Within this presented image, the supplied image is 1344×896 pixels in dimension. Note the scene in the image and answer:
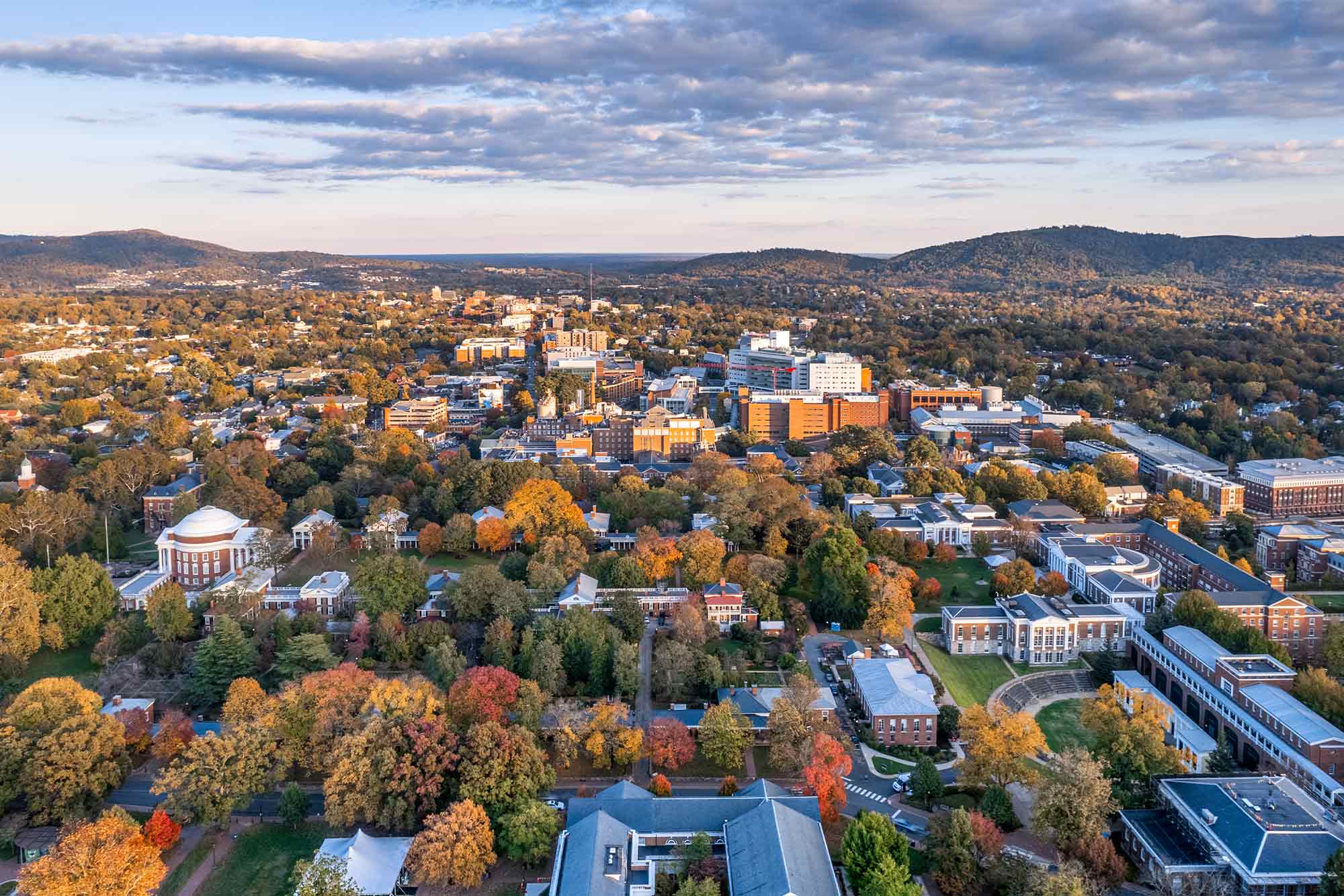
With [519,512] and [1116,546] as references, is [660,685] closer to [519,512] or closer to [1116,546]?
[519,512]

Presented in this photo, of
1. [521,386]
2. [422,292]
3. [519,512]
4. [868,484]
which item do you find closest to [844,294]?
[422,292]

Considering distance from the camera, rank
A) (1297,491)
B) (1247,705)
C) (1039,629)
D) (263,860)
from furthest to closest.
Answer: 1. (1297,491)
2. (1039,629)
3. (1247,705)
4. (263,860)

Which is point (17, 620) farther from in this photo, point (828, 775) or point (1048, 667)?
point (1048, 667)

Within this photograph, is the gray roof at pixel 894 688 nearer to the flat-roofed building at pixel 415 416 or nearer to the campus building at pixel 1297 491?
the campus building at pixel 1297 491

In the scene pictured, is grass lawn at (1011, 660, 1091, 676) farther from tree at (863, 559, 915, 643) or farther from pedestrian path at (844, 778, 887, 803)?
pedestrian path at (844, 778, 887, 803)

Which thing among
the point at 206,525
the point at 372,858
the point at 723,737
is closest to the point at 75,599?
the point at 206,525

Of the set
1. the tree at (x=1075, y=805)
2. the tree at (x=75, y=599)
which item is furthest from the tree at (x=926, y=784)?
the tree at (x=75, y=599)

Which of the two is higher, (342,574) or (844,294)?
(844,294)
